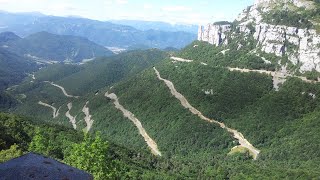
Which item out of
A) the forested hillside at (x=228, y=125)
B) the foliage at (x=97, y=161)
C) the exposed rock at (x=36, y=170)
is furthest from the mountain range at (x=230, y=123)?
the exposed rock at (x=36, y=170)

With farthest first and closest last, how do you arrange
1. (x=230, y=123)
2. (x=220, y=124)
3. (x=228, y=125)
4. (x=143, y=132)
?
(x=143, y=132)
(x=220, y=124)
(x=230, y=123)
(x=228, y=125)

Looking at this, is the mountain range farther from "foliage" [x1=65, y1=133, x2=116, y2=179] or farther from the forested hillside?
"foliage" [x1=65, y1=133, x2=116, y2=179]

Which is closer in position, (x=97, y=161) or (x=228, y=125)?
(x=97, y=161)

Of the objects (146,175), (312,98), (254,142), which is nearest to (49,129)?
(146,175)

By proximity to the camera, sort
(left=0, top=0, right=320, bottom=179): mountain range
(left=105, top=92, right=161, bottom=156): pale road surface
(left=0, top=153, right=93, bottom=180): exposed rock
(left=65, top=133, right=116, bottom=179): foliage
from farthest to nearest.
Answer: (left=105, top=92, right=161, bottom=156): pale road surface < (left=0, top=0, right=320, bottom=179): mountain range < (left=65, top=133, right=116, bottom=179): foliage < (left=0, top=153, right=93, bottom=180): exposed rock

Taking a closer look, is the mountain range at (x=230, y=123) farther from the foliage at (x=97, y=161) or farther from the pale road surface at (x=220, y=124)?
the foliage at (x=97, y=161)

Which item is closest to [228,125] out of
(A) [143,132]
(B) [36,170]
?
(A) [143,132]

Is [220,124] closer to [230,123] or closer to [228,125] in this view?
[228,125]

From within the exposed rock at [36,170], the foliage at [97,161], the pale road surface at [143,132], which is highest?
the exposed rock at [36,170]

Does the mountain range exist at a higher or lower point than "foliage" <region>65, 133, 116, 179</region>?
lower

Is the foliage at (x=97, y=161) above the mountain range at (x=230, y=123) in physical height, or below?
above

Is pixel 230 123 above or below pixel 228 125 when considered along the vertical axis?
above

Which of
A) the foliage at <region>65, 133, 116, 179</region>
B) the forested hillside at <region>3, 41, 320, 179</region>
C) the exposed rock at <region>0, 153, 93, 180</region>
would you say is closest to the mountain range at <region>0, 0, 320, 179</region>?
the forested hillside at <region>3, 41, 320, 179</region>
